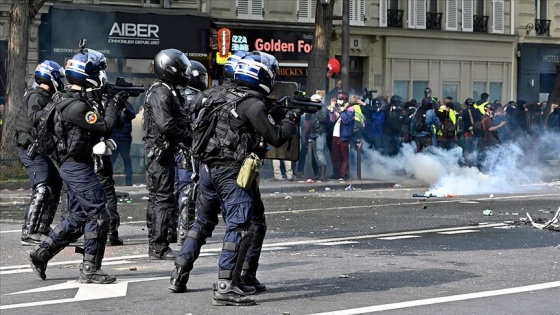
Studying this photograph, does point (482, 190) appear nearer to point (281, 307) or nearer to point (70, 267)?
point (70, 267)

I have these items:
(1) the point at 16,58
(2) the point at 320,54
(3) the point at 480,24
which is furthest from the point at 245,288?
(3) the point at 480,24

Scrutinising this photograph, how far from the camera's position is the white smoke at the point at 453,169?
23.3m

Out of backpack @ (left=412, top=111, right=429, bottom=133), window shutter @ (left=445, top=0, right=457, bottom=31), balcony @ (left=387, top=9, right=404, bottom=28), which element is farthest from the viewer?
window shutter @ (left=445, top=0, right=457, bottom=31)

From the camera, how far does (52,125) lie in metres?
10.8

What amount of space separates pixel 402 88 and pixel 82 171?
1198 inches

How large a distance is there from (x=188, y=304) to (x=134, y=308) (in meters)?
0.40

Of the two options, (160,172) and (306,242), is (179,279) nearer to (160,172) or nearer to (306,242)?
(160,172)

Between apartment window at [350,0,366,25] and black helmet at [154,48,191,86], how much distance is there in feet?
89.1

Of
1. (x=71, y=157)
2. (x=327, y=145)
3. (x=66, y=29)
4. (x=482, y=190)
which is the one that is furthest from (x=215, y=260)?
(x=66, y=29)

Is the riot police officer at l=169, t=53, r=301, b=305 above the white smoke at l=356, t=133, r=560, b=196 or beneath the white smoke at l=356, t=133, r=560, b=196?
above

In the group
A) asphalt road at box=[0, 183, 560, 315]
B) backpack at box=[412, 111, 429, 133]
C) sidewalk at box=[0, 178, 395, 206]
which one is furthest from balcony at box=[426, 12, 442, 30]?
asphalt road at box=[0, 183, 560, 315]

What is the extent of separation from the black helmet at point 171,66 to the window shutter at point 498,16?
1297 inches

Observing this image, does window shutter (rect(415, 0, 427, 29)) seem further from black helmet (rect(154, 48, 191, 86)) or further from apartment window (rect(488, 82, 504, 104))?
black helmet (rect(154, 48, 191, 86))

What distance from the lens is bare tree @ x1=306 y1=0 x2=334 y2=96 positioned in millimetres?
29344
